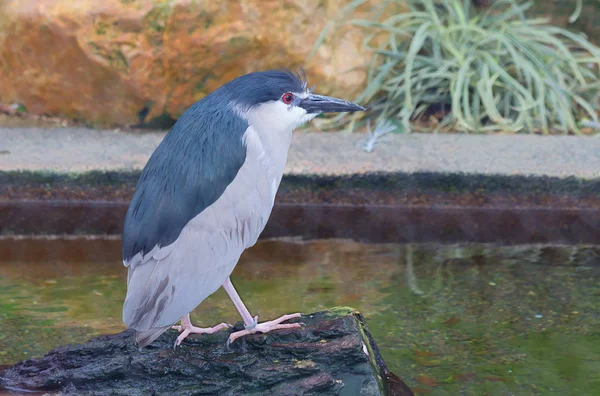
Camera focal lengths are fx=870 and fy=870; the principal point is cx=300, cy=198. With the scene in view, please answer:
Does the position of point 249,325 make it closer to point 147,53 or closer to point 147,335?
point 147,335

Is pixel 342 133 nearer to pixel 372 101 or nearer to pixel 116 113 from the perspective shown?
pixel 372 101

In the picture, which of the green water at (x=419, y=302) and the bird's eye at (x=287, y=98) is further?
the green water at (x=419, y=302)

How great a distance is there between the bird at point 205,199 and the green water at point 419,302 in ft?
2.26

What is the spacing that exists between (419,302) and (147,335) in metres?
1.34

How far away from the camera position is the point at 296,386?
2221mm

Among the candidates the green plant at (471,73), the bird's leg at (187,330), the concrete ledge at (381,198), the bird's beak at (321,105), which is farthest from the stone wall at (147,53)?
the bird's leg at (187,330)

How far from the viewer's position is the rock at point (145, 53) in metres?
5.18

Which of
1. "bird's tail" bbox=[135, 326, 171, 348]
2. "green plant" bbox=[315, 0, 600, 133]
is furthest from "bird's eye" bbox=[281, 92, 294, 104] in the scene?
"green plant" bbox=[315, 0, 600, 133]

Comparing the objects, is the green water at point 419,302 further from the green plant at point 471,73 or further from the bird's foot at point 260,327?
the green plant at point 471,73

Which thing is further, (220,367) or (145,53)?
(145,53)

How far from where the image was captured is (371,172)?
4086mm

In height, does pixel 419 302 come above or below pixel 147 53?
below

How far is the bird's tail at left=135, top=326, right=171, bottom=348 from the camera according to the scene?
7.46ft

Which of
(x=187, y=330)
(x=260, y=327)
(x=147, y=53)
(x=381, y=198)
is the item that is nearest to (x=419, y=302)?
(x=381, y=198)
